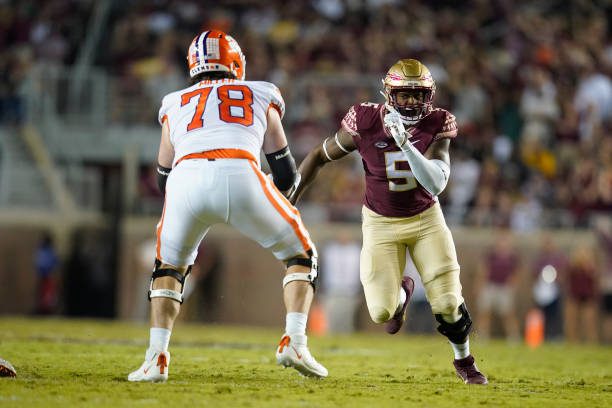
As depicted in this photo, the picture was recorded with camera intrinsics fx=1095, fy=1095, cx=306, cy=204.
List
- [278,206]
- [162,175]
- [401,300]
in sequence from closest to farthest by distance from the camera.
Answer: [278,206] < [162,175] < [401,300]

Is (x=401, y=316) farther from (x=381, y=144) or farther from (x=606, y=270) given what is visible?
(x=606, y=270)

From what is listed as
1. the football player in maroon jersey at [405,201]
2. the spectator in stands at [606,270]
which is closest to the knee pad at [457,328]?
the football player in maroon jersey at [405,201]

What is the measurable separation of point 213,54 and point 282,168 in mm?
744

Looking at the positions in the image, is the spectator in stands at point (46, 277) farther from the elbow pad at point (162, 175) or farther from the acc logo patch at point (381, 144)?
the acc logo patch at point (381, 144)

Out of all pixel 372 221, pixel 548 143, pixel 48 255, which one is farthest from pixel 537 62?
pixel 372 221

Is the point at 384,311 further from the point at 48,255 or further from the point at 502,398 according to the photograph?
the point at 48,255

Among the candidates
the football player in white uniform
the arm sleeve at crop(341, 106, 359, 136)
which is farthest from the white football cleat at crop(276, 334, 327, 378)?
the arm sleeve at crop(341, 106, 359, 136)

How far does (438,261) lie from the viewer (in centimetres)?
647

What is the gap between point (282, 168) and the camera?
6188 mm

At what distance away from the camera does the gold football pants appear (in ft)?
21.2

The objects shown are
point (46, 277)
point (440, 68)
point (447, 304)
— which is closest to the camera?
point (447, 304)

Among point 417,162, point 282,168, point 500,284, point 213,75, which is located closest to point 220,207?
point 282,168

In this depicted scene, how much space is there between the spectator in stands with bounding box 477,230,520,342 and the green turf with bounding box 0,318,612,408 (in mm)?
4009

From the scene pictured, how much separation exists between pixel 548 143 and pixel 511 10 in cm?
328
